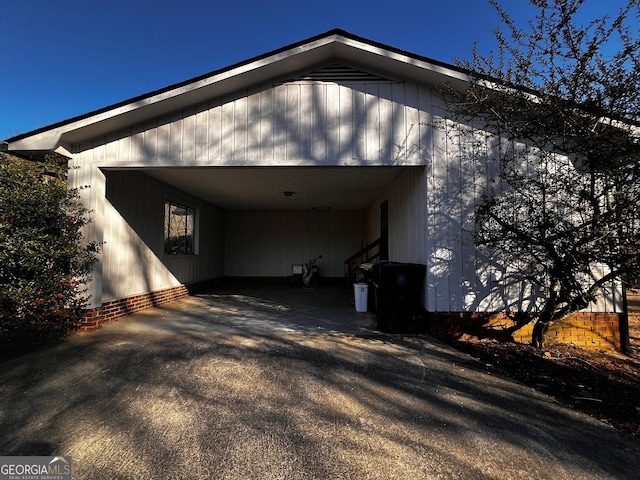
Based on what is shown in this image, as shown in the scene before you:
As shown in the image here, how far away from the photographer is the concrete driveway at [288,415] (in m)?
1.90

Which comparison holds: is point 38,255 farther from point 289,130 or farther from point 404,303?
point 404,303

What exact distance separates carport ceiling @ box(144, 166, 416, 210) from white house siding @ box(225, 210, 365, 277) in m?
0.97

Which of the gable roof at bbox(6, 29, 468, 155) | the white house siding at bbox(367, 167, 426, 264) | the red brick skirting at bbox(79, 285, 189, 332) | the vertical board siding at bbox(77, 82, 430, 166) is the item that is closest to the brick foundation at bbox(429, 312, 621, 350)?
the white house siding at bbox(367, 167, 426, 264)

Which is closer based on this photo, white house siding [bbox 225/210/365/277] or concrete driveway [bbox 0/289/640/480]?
concrete driveway [bbox 0/289/640/480]

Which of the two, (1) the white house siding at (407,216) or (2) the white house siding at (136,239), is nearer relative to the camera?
(1) the white house siding at (407,216)

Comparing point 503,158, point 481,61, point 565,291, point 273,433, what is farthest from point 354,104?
point 273,433

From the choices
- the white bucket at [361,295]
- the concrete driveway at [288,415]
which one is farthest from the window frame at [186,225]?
the white bucket at [361,295]

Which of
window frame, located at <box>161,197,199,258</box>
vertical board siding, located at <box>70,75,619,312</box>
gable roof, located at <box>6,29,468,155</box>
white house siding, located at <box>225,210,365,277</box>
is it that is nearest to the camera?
gable roof, located at <box>6,29,468,155</box>

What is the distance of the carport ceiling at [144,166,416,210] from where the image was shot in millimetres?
5984

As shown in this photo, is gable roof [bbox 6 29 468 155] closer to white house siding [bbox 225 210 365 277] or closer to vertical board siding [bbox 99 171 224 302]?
vertical board siding [bbox 99 171 224 302]

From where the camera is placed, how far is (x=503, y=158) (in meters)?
4.50

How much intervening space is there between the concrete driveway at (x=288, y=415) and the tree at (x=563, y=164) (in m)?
1.74
